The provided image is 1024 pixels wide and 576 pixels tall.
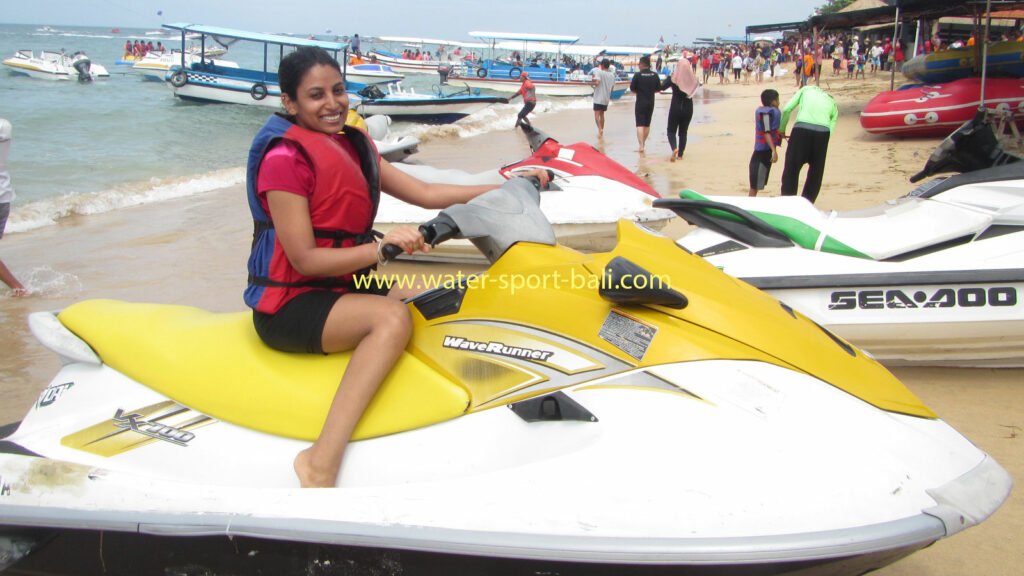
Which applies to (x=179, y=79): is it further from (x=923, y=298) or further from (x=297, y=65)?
(x=923, y=298)

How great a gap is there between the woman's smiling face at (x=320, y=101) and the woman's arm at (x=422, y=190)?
415 mm

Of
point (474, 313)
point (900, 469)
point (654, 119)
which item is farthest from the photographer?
point (654, 119)

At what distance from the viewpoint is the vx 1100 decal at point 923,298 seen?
147 inches

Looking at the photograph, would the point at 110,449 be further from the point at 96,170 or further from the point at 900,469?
the point at 96,170

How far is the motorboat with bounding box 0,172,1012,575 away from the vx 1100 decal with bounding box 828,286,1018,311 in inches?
78.2

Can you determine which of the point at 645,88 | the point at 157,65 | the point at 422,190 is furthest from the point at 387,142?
the point at 157,65

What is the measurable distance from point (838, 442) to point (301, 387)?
4.87 feet

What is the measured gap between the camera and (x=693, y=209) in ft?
13.9

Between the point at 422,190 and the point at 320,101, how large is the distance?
1.96 feet

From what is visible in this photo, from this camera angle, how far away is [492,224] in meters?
2.10

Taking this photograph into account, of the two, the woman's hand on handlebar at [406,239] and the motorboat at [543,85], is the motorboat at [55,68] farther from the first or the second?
the woman's hand on handlebar at [406,239]

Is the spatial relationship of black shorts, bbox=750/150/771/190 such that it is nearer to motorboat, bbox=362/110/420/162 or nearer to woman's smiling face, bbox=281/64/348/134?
motorboat, bbox=362/110/420/162

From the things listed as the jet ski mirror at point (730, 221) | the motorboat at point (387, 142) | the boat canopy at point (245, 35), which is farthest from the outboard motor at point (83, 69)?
the jet ski mirror at point (730, 221)

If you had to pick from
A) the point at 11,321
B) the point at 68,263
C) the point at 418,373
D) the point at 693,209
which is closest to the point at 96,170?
the point at 68,263
